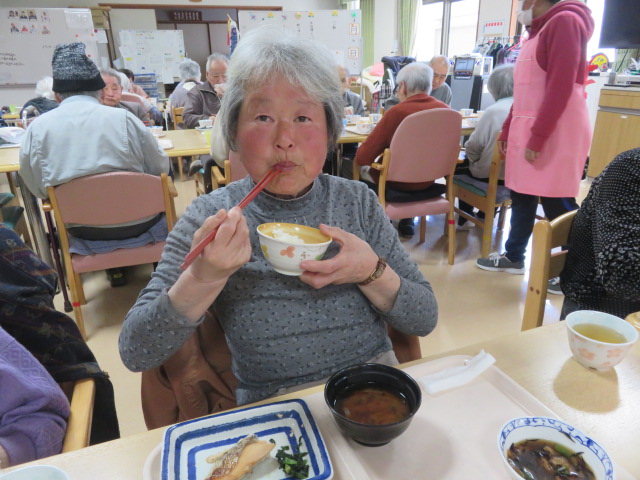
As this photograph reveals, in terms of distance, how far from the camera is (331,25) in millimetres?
6891

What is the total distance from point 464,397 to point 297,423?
27cm

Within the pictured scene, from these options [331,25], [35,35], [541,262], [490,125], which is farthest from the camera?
[331,25]

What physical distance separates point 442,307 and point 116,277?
6.44ft

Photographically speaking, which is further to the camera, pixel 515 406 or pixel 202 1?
pixel 202 1

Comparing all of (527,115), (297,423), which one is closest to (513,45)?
(527,115)

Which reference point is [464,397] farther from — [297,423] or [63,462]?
[63,462]

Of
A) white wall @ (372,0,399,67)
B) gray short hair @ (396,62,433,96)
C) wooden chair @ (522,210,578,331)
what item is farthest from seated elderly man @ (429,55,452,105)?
white wall @ (372,0,399,67)

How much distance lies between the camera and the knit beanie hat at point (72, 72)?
2.15 meters

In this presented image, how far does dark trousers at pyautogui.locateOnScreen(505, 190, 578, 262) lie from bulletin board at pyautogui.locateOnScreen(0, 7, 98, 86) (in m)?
6.22

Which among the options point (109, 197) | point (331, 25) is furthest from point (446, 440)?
point (331, 25)

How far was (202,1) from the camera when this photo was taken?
9.19m

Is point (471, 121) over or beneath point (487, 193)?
over

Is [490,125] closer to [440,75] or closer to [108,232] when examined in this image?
[440,75]

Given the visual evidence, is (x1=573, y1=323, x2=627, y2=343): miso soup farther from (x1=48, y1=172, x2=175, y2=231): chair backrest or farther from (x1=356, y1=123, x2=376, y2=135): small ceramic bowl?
(x1=356, y1=123, x2=376, y2=135): small ceramic bowl
